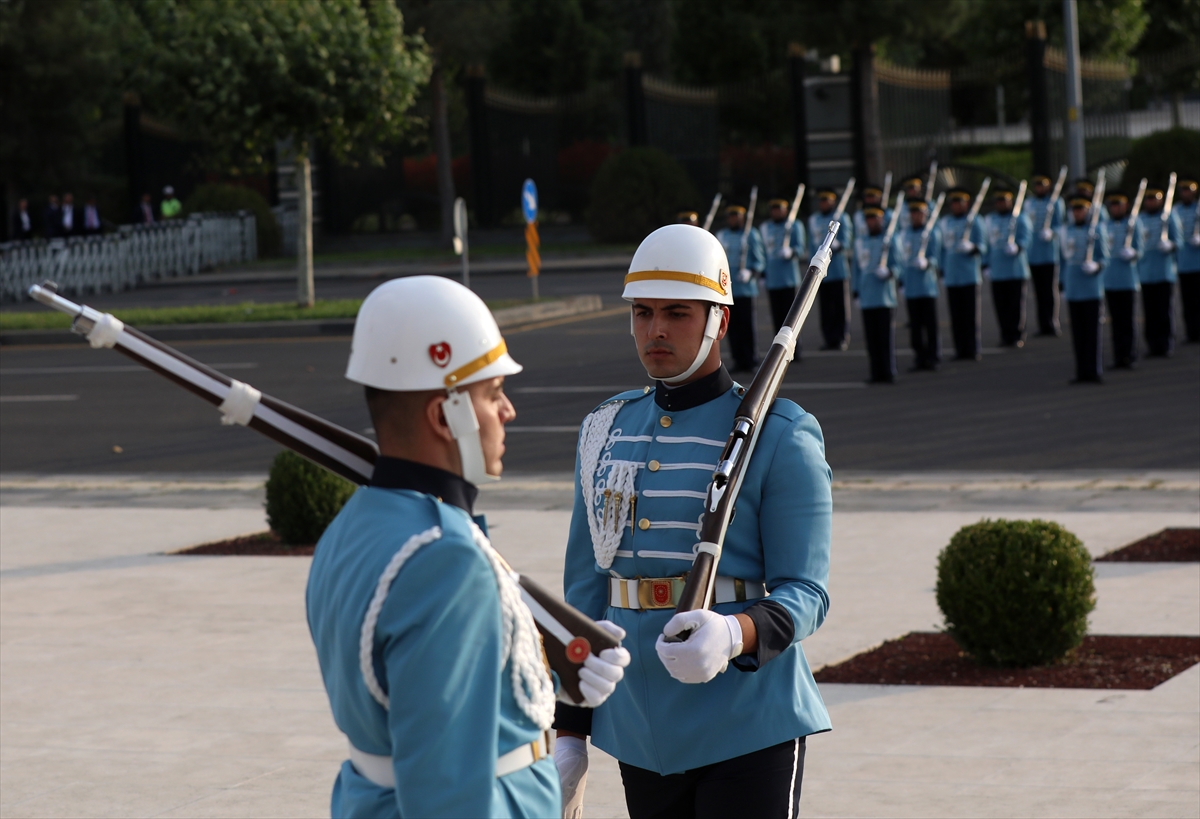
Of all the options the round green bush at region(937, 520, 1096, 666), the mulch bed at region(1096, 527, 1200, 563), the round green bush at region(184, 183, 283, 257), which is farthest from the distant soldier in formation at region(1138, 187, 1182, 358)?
the round green bush at region(184, 183, 283, 257)

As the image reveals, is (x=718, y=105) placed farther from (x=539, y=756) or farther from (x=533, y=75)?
(x=539, y=756)

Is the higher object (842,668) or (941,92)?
(941,92)

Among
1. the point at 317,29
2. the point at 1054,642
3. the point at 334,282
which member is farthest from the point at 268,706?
the point at 334,282

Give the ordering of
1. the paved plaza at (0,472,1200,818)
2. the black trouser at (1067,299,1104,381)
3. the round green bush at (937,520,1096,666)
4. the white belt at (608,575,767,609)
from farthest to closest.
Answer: the black trouser at (1067,299,1104,381), the round green bush at (937,520,1096,666), the paved plaza at (0,472,1200,818), the white belt at (608,575,767,609)

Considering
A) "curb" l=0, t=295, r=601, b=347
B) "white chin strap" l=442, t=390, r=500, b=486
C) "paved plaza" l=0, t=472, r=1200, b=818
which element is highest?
"white chin strap" l=442, t=390, r=500, b=486

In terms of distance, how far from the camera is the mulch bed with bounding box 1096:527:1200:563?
9422 mm

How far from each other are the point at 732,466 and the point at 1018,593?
4.15 metres

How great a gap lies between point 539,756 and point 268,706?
15.4ft

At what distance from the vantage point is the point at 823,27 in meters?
36.8

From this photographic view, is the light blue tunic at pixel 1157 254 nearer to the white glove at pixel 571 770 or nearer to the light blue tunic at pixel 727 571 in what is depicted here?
the light blue tunic at pixel 727 571

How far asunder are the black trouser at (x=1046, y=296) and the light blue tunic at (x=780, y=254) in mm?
2950

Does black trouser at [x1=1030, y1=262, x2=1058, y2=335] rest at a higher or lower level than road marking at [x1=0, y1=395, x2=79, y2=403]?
higher

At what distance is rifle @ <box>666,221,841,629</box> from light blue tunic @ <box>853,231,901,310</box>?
582 inches

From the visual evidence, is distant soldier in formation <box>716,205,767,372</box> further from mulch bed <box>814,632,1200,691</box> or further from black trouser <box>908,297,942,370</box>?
mulch bed <box>814,632,1200,691</box>
